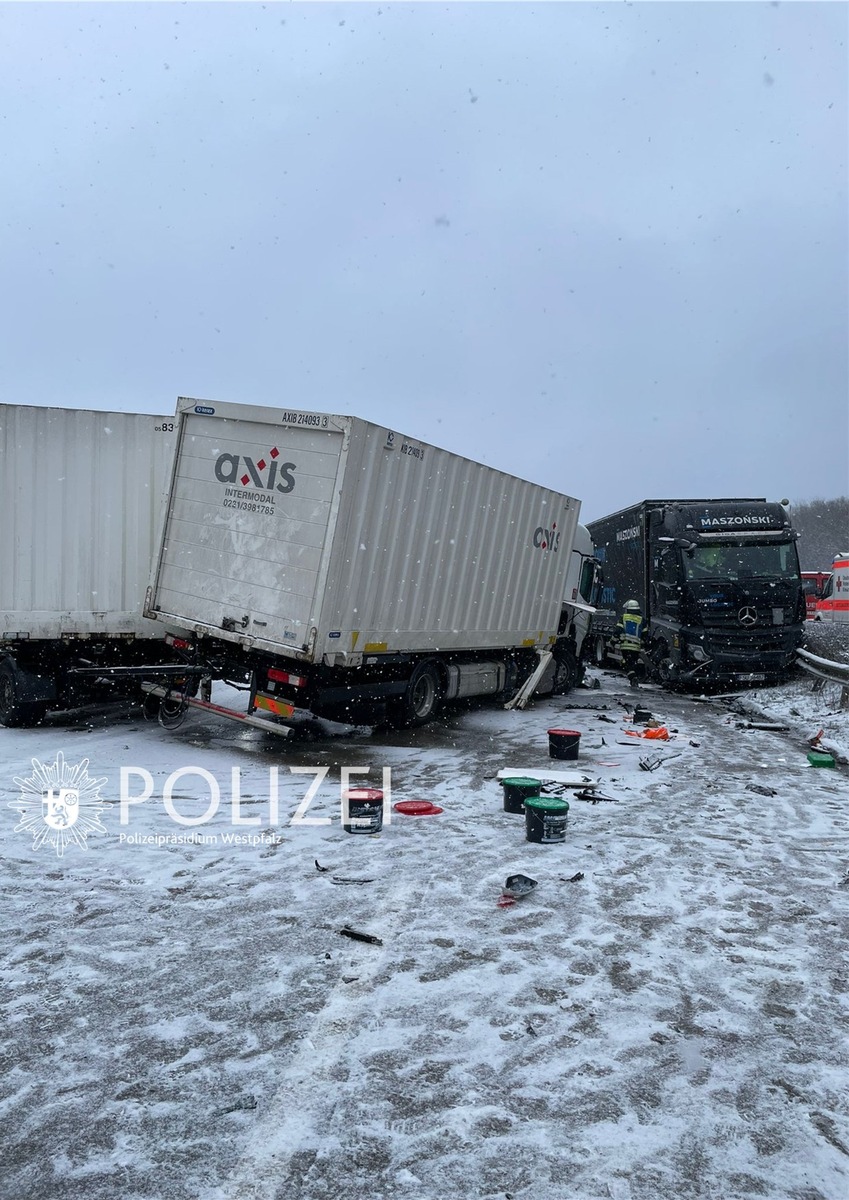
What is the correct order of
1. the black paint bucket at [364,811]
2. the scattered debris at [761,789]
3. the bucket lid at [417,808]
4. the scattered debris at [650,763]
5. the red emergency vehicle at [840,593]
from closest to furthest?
the black paint bucket at [364,811] → the bucket lid at [417,808] → the scattered debris at [761,789] → the scattered debris at [650,763] → the red emergency vehicle at [840,593]

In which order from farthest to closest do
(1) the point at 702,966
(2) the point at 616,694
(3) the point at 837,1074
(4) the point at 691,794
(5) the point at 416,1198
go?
(2) the point at 616,694 < (4) the point at 691,794 < (1) the point at 702,966 < (3) the point at 837,1074 < (5) the point at 416,1198

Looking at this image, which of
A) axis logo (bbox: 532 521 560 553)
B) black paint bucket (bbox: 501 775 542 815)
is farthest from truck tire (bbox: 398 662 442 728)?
black paint bucket (bbox: 501 775 542 815)

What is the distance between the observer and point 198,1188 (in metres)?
2.58

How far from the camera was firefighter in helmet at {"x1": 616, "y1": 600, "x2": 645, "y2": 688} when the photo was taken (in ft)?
53.0

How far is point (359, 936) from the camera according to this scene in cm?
438

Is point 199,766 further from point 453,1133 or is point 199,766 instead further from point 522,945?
point 453,1133

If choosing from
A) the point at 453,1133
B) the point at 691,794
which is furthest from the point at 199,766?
the point at 453,1133

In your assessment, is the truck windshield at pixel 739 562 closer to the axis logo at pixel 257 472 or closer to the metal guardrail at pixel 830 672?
the metal guardrail at pixel 830 672

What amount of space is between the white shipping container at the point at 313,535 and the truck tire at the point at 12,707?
1769 millimetres

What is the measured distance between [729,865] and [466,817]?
6.51 feet

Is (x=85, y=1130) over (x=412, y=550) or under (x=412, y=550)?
under

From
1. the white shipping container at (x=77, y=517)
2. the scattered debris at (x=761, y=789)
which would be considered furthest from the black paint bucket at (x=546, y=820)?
the white shipping container at (x=77, y=517)

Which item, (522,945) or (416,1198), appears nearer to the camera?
(416,1198)

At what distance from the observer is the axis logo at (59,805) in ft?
19.6
